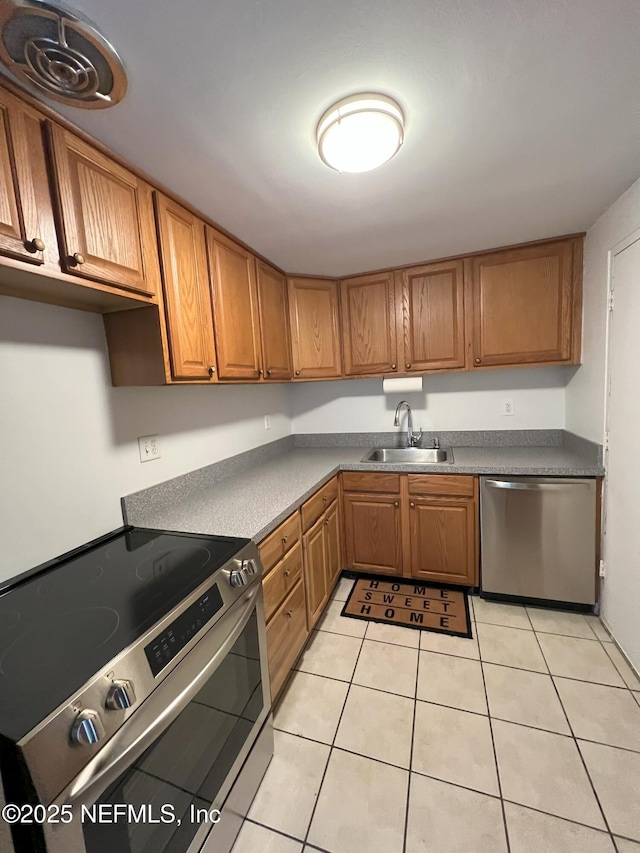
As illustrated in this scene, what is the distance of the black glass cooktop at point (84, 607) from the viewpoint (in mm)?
668

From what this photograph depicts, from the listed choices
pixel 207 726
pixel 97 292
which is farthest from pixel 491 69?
pixel 207 726

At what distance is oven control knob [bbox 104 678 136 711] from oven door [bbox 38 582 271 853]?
0.06 m

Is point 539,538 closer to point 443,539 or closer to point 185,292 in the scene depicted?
point 443,539

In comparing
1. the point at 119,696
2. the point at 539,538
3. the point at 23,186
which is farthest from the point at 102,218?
the point at 539,538

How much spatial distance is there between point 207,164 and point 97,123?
1.07 feet

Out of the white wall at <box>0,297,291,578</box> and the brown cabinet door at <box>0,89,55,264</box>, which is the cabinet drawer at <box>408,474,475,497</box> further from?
the brown cabinet door at <box>0,89,55,264</box>

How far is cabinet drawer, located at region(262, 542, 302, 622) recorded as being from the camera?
1416 mm

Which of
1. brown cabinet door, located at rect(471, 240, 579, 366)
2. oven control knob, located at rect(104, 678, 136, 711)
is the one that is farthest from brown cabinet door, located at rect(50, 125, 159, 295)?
brown cabinet door, located at rect(471, 240, 579, 366)

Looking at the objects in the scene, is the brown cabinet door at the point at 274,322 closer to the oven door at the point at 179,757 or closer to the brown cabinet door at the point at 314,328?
the brown cabinet door at the point at 314,328

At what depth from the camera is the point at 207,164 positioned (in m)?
1.22

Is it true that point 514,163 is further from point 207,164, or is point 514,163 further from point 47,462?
point 47,462

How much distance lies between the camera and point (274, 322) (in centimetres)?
222

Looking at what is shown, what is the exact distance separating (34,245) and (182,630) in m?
1.06

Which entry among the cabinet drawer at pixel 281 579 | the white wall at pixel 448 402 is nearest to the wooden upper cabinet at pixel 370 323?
the white wall at pixel 448 402
